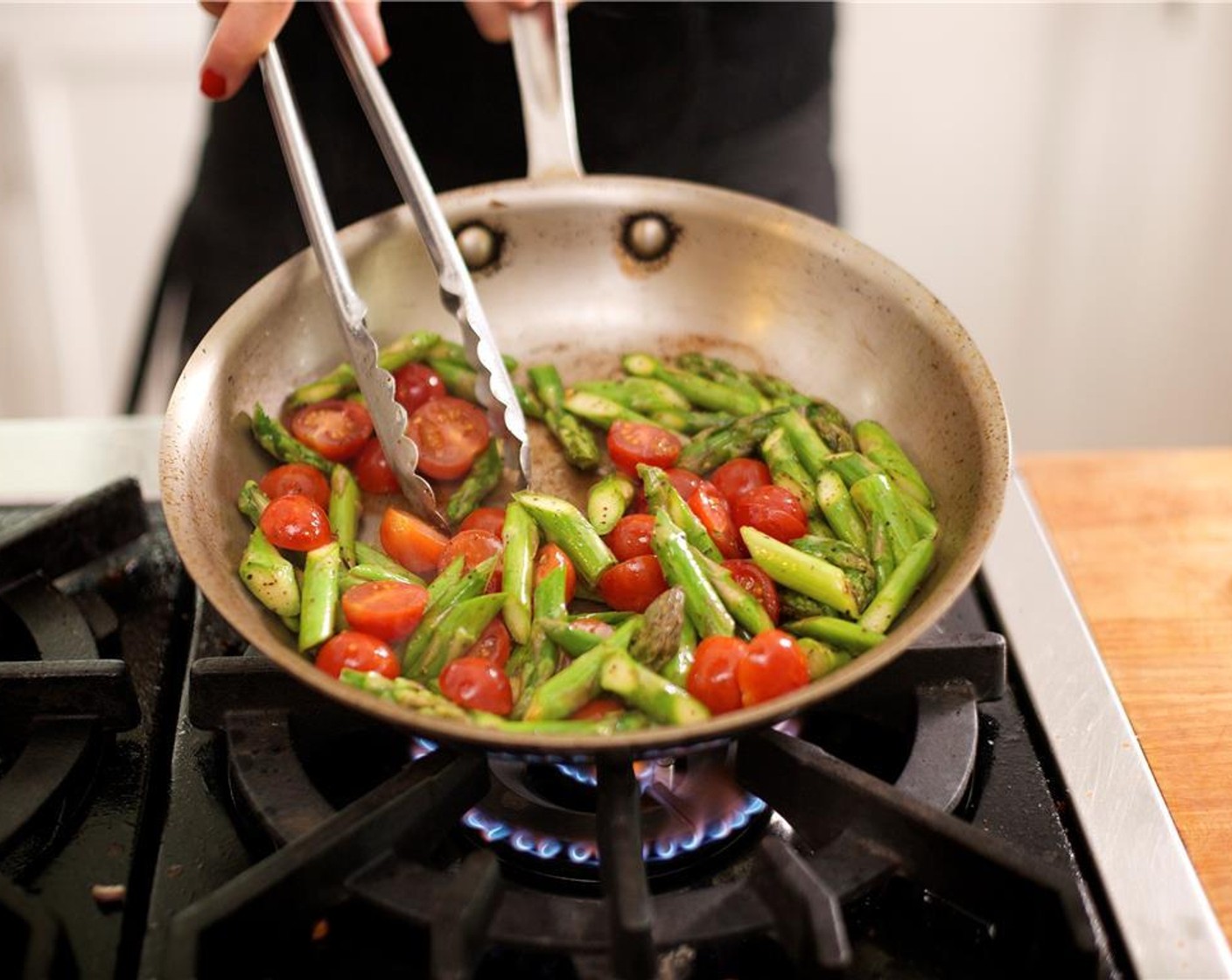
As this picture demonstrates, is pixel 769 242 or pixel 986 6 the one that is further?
pixel 986 6

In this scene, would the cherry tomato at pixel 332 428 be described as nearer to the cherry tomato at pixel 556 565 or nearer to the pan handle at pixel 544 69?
the cherry tomato at pixel 556 565

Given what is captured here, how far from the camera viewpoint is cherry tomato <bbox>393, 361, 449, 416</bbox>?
1.89 metres

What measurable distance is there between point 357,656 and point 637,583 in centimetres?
35

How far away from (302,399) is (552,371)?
0.37m

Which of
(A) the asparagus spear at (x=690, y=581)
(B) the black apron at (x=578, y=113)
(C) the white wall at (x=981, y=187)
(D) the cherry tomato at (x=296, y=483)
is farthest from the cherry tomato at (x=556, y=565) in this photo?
(C) the white wall at (x=981, y=187)

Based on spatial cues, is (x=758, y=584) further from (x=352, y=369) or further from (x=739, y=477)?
(x=352, y=369)

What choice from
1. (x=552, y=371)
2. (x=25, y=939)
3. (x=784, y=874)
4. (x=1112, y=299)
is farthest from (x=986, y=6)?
(x=25, y=939)

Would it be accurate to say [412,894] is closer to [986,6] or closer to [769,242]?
[769,242]

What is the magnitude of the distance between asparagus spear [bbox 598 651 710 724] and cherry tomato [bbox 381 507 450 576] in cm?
37

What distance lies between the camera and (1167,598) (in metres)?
1.63

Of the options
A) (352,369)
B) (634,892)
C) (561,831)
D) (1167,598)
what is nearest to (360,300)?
(352,369)

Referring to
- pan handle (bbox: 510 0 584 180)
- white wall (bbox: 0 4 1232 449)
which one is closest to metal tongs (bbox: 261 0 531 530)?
pan handle (bbox: 510 0 584 180)

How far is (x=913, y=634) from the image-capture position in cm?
123

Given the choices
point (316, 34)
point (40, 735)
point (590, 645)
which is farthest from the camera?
point (316, 34)
